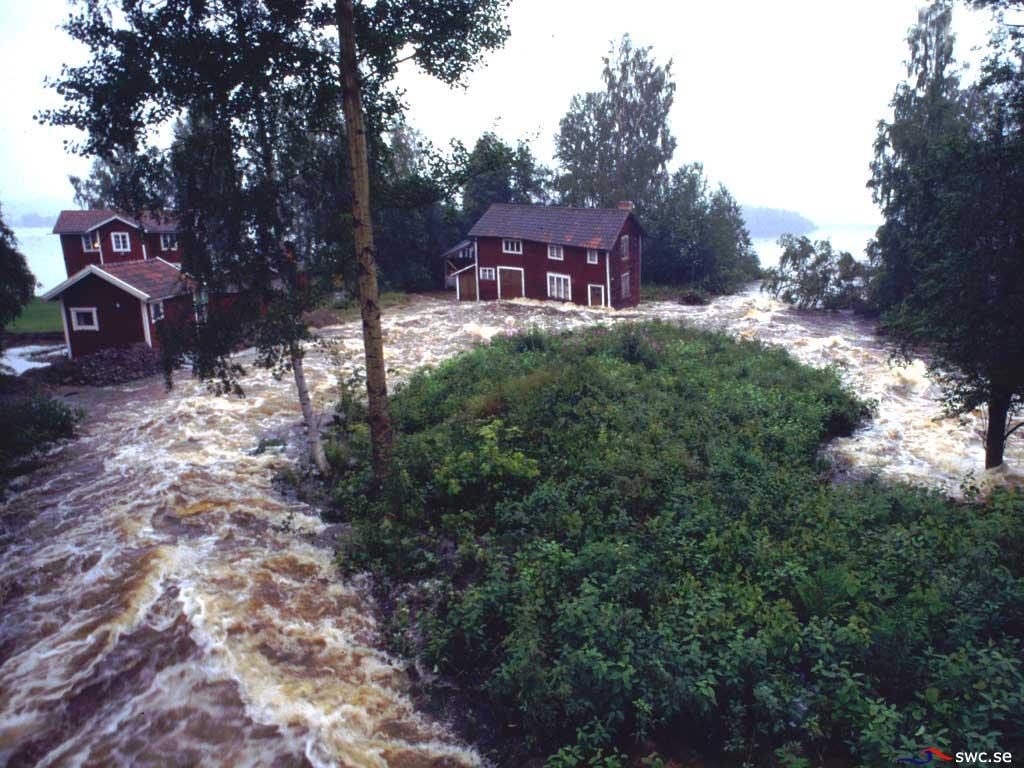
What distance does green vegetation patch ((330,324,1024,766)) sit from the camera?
6.19 meters

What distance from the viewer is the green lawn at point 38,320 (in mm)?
34894

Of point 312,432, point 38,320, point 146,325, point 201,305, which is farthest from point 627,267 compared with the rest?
point 38,320

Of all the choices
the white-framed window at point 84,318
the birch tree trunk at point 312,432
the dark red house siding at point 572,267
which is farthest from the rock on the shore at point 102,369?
the dark red house siding at point 572,267

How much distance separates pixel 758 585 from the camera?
796 cm

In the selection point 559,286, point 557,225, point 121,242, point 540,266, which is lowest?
point 559,286

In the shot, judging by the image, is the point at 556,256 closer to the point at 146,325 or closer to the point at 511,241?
the point at 511,241

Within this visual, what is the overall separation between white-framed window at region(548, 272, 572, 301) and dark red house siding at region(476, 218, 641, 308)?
214 millimetres

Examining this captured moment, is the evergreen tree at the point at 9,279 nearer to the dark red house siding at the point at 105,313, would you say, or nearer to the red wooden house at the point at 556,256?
the dark red house siding at the point at 105,313

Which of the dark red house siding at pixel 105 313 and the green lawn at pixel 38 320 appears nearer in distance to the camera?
the dark red house siding at pixel 105 313

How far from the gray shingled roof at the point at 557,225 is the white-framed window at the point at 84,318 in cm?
2212

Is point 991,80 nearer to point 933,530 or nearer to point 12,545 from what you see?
point 933,530

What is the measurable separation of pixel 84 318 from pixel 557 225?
24883 mm

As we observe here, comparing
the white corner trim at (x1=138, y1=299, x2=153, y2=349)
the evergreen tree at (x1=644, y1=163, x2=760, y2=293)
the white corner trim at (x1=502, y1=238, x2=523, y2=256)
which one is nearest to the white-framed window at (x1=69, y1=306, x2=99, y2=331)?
the white corner trim at (x1=138, y1=299, x2=153, y2=349)

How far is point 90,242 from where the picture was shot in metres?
42.6
